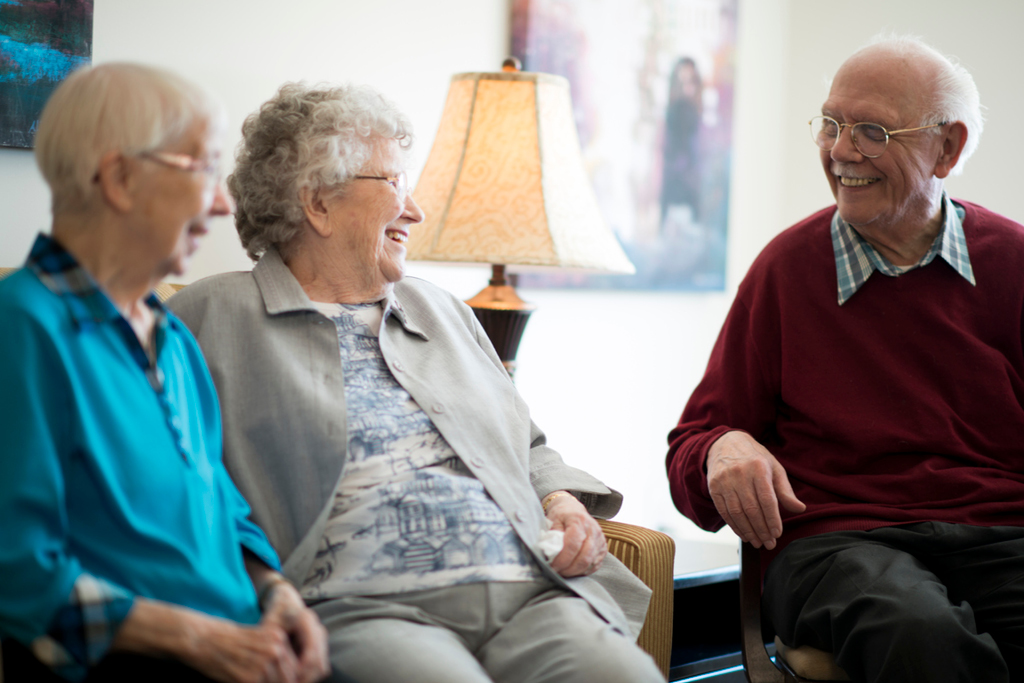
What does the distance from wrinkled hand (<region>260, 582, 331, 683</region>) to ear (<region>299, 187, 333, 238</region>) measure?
0.64 metres

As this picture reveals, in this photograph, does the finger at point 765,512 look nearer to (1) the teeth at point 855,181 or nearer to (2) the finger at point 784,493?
(2) the finger at point 784,493

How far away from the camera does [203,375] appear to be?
3.71 feet

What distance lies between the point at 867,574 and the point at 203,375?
1069 mm

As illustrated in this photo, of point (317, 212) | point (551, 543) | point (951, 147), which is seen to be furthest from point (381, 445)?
point (951, 147)

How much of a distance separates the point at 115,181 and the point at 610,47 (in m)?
2.25

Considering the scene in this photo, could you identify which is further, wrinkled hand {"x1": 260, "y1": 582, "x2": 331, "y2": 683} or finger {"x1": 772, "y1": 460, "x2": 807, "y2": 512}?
finger {"x1": 772, "y1": 460, "x2": 807, "y2": 512}

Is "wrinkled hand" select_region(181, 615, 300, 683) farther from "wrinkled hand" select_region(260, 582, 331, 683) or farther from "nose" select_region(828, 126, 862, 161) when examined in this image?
"nose" select_region(828, 126, 862, 161)

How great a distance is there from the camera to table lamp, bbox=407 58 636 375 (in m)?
1.85

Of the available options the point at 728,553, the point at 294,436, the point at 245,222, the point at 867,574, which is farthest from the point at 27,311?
the point at 728,553

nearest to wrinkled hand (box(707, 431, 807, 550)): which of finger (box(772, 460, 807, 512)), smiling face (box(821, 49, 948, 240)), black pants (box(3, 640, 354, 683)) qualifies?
finger (box(772, 460, 807, 512))

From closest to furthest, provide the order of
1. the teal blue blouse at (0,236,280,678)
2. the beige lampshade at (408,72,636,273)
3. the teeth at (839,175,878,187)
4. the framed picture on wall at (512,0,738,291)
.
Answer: the teal blue blouse at (0,236,280,678) < the teeth at (839,175,878,187) < the beige lampshade at (408,72,636,273) < the framed picture on wall at (512,0,738,291)

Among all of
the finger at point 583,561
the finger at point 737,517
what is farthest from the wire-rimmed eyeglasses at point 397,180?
the finger at point 737,517

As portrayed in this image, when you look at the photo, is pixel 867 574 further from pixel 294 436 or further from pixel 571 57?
pixel 571 57

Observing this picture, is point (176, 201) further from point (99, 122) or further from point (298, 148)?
point (298, 148)
